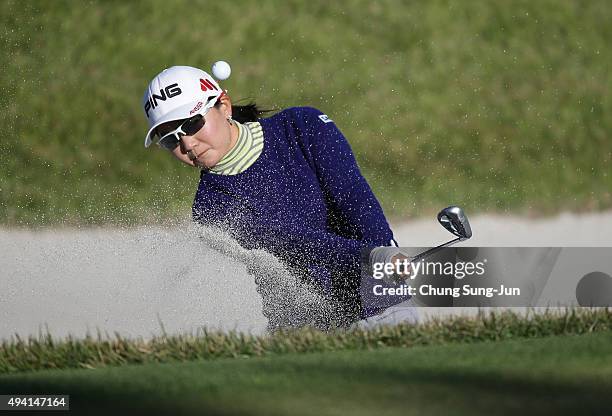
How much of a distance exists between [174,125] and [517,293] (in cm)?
364

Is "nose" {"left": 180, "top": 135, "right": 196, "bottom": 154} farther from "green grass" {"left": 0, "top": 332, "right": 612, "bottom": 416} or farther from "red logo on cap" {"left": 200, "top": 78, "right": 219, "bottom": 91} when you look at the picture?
"green grass" {"left": 0, "top": 332, "right": 612, "bottom": 416}

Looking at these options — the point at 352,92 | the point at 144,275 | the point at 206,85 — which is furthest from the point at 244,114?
the point at 352,92

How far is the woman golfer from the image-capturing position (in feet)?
18.2

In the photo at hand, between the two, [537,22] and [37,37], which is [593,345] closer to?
[537,22]

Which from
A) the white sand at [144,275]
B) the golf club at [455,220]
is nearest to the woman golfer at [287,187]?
the golf club at [455,220]

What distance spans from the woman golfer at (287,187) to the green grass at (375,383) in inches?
43.8

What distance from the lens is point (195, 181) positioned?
1185cm

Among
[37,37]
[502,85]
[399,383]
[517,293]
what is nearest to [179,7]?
[37,37]

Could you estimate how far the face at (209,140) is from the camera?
551cm

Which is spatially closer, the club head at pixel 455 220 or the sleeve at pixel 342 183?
the club head at pixel 455 220

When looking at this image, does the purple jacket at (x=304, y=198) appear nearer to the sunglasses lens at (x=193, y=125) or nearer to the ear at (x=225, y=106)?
the ear at (x=225, y=106)

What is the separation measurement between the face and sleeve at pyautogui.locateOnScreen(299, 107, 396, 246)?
39 centimetres

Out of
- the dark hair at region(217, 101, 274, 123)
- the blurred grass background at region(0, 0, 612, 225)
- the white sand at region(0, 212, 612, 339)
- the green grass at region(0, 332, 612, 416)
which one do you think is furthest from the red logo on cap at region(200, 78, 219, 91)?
the blurred grass background at region(0, 0, 612, 225)

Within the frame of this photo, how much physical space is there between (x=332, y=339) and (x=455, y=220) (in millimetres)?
927
